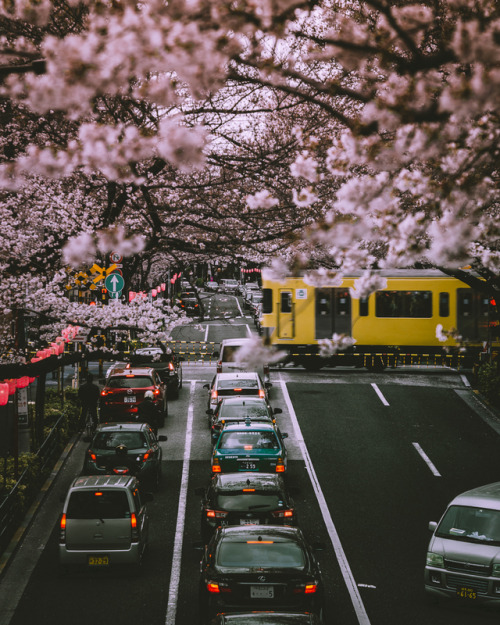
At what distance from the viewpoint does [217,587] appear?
9625 mm

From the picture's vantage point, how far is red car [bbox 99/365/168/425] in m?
23.6

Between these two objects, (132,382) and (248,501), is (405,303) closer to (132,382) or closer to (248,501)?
A: (132,382)

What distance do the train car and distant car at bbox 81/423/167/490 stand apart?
44.9 ft

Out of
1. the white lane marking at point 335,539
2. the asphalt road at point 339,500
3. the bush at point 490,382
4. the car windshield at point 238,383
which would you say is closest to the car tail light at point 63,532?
the asphalt road at point 339,500

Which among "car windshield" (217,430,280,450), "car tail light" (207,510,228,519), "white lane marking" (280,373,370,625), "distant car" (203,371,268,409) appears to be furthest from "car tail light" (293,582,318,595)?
"distant car" (203,371,268,409)

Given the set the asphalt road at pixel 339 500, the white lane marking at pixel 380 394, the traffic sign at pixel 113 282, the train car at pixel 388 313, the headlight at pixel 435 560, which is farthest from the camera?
the train car at pixel 388 313

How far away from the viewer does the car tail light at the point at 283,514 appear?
12945 mm

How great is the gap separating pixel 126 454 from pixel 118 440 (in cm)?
59

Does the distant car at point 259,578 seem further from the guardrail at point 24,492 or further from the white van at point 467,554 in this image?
the guardrail at point 24,492

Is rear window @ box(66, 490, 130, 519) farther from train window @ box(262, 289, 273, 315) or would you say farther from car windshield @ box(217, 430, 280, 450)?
train window @ box(262, 289, 273, 315)

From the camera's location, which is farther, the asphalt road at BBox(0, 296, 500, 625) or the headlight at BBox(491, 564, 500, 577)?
the asphalt road at BBox(0, 296, 500, 625)

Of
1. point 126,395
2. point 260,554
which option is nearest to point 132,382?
point 126,395

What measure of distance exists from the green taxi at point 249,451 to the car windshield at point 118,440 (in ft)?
6.37

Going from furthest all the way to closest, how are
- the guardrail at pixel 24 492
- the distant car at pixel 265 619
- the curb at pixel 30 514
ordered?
the guardrail at pixel 24 492
the curb at pixel 30 514
the distant car at pixel 265 619
